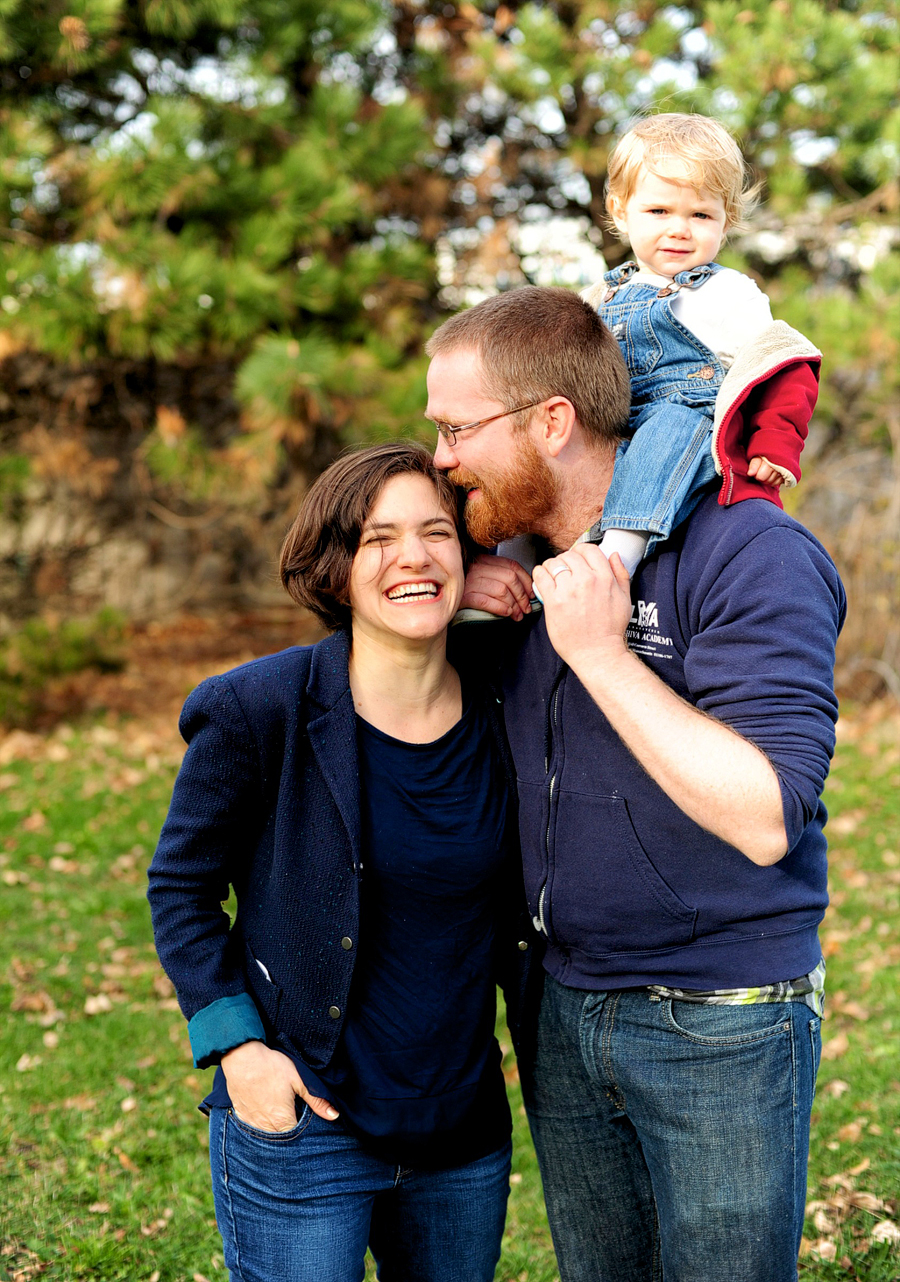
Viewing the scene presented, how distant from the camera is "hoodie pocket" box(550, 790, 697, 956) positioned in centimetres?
195

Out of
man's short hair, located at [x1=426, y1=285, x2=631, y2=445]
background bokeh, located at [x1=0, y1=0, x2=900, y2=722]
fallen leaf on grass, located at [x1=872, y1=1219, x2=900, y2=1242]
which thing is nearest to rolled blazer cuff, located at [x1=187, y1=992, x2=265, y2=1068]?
man's short hair, located at [x1=426, y1=285, x2=631, y2=445]

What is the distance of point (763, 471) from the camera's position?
1.97 meters

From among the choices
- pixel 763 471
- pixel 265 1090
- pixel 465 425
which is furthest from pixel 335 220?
pixel 265 1090

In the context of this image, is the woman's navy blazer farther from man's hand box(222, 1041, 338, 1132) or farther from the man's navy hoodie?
the man's navy hoodie

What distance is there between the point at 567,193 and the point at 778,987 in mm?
8564

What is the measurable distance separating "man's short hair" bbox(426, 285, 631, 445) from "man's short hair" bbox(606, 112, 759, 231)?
→ 60 centimetres

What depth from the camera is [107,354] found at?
834 centimetres

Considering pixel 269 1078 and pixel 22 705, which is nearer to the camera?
pixel 269 1078

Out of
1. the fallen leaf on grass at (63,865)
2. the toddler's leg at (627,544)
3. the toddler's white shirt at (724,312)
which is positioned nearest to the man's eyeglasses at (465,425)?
the toddler's leg at (627,544)

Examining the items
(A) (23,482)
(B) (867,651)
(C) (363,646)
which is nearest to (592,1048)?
(C) (363,646)

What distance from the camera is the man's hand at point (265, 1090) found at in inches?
79.7

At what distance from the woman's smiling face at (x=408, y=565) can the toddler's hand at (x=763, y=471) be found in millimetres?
573

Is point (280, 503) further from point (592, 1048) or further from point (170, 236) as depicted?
point (592, 1048)

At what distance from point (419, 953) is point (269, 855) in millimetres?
331
